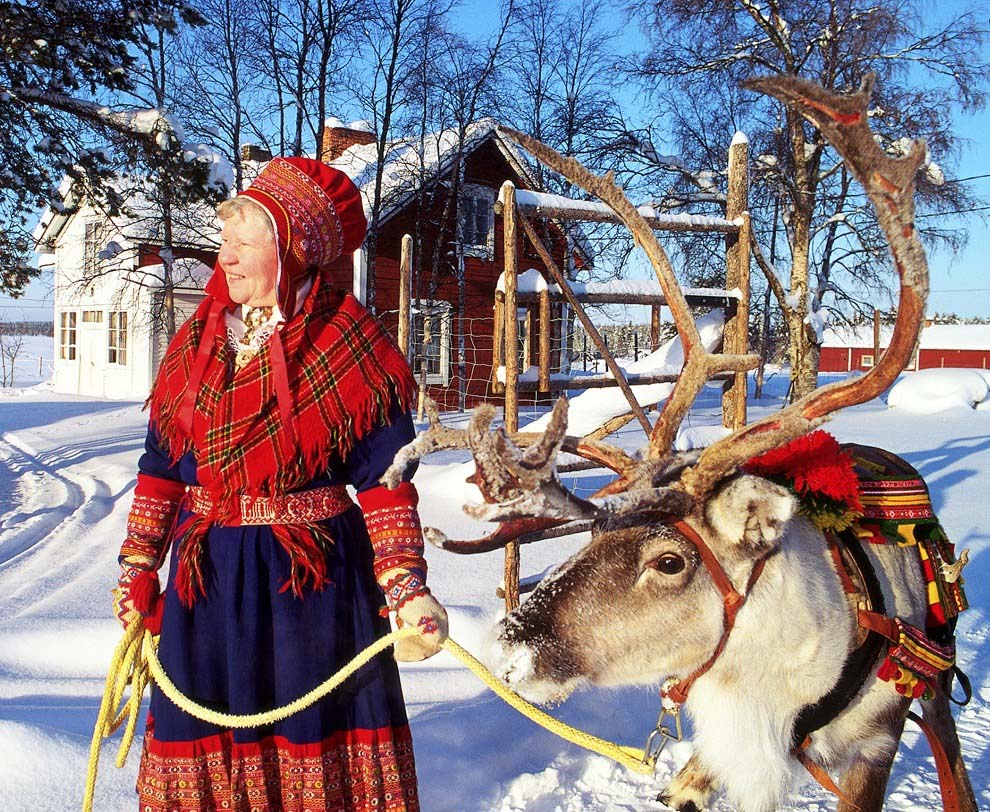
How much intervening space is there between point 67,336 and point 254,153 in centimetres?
983

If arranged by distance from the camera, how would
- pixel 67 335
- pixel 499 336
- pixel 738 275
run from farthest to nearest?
pixel 67 335
pixel 738 275
pixel 499 336

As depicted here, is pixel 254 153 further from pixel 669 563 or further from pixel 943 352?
pixel 943 352

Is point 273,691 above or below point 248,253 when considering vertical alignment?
below

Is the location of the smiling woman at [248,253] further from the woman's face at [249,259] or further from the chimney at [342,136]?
the chimney at [342,136]

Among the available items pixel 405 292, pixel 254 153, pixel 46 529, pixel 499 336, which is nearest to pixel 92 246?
pixel 254 153

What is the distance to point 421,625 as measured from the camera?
1.75m

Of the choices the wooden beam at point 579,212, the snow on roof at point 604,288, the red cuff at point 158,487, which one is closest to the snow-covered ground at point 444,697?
the red cuff at point 158,487

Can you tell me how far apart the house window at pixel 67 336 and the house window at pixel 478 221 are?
11.5 metres

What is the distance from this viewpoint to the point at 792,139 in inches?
555

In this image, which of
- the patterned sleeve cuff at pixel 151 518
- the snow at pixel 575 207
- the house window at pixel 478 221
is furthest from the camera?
the house window at pixel 478 221

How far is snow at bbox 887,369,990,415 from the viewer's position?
45.9ft

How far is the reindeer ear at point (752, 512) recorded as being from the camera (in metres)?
1.78

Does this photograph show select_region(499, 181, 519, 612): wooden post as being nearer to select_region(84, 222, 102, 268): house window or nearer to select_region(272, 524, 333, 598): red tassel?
select_region(272, 524, 333, 598): red tassel

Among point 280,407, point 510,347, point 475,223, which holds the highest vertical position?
point 475,223
